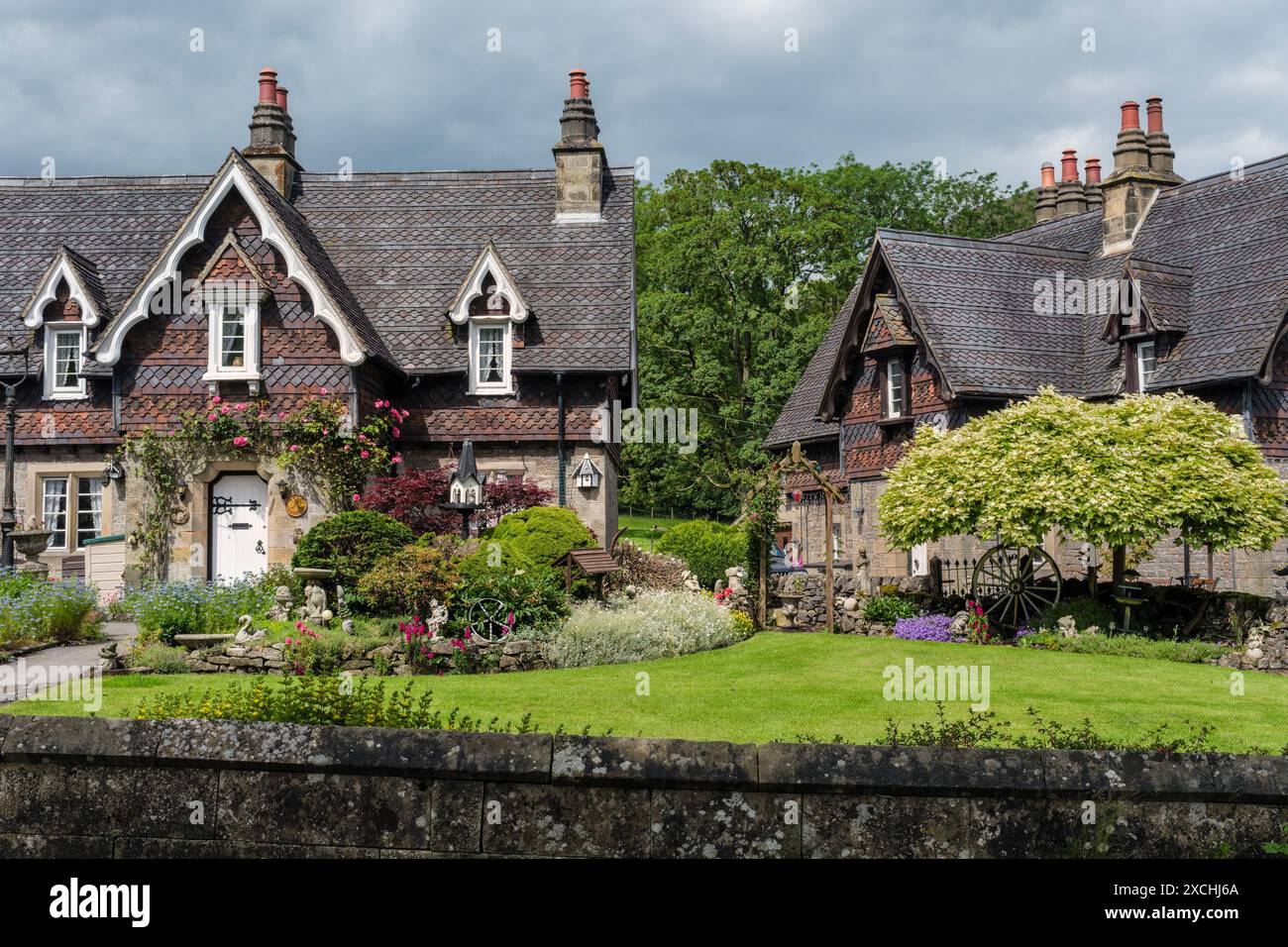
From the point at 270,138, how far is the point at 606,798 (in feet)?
81.8

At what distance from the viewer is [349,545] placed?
17953 millimetres

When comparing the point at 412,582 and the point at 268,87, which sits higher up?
the point at 268,87

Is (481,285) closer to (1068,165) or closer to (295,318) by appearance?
(295,318)

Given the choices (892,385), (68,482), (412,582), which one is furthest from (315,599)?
(892,385)

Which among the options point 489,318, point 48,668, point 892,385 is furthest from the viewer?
point 892,385

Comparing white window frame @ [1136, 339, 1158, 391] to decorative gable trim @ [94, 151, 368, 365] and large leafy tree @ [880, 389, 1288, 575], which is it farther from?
decorative gable trim @ [94, 151, 368, 365]

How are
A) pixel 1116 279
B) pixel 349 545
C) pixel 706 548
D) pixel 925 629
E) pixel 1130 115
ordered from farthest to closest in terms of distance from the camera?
pixel 1130 115 < pixel 1116 279 < pixel 706 548 < pixel 925 629 < pixel 349 545

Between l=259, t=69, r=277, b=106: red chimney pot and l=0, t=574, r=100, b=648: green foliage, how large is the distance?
13928 millimetres

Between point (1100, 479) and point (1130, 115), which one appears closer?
point (1100, 479)

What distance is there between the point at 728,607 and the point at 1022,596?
5.06 metres

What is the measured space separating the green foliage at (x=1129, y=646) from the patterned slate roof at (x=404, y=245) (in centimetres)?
992

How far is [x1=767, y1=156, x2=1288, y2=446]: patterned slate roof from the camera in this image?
74.3 ft

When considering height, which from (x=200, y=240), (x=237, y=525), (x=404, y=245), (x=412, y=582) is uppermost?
(x=404, y=245)

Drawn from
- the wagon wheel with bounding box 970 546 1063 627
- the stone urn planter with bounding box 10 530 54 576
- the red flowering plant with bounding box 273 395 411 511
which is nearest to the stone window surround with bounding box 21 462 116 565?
the stone urn planter with bounding box 10 530 54 576
